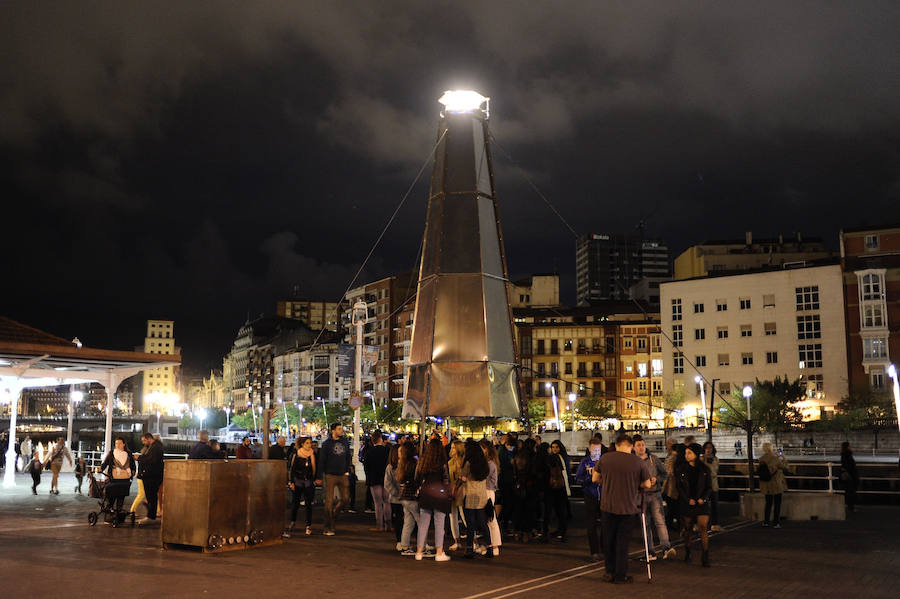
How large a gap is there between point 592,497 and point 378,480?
15.5 feet

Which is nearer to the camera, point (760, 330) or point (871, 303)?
point (871, 303)

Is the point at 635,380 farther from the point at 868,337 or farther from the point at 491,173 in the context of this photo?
the point at 491,173

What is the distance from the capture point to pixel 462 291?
1747 cm

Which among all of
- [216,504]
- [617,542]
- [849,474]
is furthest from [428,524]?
[849,474]

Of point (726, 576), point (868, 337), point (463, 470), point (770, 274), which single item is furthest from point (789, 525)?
point (770, 274)

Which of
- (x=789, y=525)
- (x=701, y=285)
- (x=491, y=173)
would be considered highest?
(x=701, y=285)

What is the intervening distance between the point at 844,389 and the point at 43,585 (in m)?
75.8

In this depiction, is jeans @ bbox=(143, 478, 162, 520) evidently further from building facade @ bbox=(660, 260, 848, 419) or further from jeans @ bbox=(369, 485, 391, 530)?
building facade @ bbox=(660, 260, 848, 419)

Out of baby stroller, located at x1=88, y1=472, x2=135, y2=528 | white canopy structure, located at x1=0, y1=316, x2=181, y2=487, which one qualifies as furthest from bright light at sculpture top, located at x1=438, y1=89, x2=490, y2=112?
white canopy structure, located at x1=0, y1=316, x2=181, y2=487

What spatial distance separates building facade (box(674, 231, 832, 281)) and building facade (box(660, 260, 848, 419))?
17.8m

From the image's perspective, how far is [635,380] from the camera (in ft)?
327

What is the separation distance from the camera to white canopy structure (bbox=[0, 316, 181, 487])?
2347 cm

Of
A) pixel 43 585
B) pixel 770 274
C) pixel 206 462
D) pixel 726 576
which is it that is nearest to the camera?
pixel 43 585

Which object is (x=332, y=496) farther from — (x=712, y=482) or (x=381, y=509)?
(x=712, y=482)
